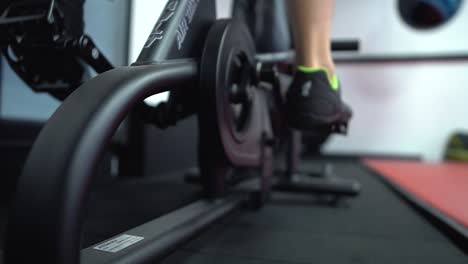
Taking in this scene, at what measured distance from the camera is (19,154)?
3.78 ft

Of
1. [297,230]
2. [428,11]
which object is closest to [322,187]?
[297,230]

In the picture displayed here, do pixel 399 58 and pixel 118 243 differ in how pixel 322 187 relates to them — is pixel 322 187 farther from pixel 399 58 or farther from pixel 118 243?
pixel 399 58

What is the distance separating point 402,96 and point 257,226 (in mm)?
2761

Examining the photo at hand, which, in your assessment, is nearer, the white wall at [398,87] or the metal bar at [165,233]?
the metal bar at [165,233]

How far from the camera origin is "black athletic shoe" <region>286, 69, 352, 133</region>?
0.88 meters

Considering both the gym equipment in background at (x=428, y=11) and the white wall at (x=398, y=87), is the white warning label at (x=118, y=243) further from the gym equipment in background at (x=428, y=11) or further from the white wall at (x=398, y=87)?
the white wall at (x=398, y=87)

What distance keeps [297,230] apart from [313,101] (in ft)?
1.10

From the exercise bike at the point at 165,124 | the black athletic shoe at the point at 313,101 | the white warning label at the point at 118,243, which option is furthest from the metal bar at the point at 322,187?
the white warning label at the point at 118,243

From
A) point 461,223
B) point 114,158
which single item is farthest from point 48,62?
point 461,223

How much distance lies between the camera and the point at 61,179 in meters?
0.36

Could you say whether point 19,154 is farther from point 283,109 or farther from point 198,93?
point 283,109

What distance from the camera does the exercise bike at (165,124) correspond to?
1.18 feet

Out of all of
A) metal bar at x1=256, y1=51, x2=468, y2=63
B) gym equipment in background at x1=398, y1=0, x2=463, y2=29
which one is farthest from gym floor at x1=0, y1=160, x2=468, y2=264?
metal bar at x1=256, y1=51, x2=468, y2=63

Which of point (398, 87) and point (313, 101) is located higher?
point (398, 87)
